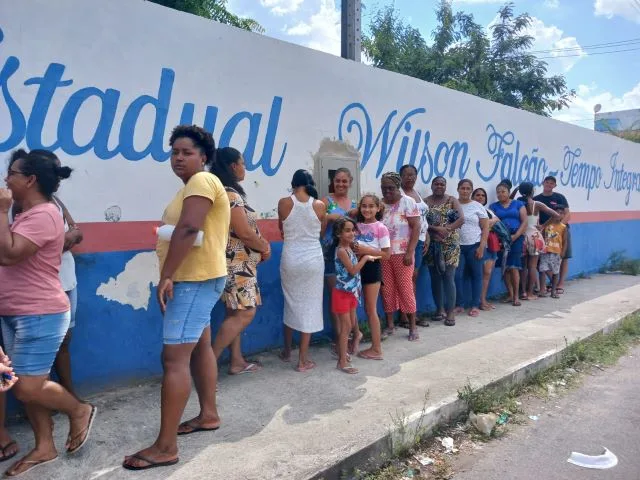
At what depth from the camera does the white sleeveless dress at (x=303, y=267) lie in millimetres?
4168

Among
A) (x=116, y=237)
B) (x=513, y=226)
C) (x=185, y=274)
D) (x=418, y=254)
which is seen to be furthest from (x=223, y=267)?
(x=513, y=226)

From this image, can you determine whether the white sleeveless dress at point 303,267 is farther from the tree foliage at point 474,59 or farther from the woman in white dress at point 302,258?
the tree foliage at point 474,59

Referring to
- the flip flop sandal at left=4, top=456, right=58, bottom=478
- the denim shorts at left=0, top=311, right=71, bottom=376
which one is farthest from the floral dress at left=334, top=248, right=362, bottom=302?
the flip flop sandal at left=4, top=456, right=58, bottom=478

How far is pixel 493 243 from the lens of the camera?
22.4 feet

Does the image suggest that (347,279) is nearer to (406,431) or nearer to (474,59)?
(406,431)

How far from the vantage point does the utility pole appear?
5461mm

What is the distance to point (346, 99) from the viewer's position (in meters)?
5.28

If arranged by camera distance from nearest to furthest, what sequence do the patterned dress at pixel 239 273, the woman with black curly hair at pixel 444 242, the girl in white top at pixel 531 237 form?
the patterned dress at pixel 239 273, the woman with black curly hair at pixel 444 242, the girl in white top at pixel 531 237

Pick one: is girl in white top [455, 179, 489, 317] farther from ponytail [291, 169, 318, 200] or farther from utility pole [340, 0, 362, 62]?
ponytail [291, 169, 318, 200]

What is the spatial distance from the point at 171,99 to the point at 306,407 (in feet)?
7.87

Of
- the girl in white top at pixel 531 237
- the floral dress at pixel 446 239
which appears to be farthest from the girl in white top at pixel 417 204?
the girl in white top at pixel 531 237

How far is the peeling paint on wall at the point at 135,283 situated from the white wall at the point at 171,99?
32cm

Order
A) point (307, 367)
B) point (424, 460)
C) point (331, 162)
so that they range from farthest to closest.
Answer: point (331, 162), point (307, 367), point (424, 460)

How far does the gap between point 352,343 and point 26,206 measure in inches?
121
